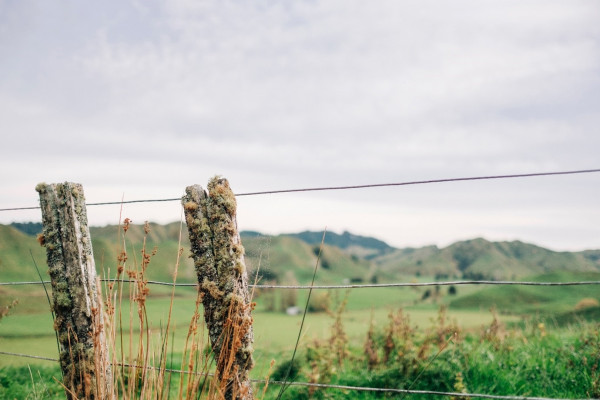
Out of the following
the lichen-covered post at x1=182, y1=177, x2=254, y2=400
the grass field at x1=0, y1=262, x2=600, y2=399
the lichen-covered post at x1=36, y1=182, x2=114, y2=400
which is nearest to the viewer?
the lichen-covered post at x1=182, y1=177, x2=254, y2=400

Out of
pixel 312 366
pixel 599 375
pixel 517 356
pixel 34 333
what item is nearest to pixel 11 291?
pixel 34 333

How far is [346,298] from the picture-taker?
5.40 meters

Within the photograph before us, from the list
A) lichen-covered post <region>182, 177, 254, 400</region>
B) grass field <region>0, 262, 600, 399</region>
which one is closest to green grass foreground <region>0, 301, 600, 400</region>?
grass field <region>0, 262, 600, 399</region>

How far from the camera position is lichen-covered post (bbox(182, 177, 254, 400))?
217 cm

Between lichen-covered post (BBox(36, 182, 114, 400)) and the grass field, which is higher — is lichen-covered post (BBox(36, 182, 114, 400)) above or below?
above

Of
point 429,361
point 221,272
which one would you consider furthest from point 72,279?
point 429,361

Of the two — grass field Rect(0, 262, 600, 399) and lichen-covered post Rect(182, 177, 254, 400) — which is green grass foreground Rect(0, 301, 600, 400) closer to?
grass field Rect(0, 262, 600, 399)

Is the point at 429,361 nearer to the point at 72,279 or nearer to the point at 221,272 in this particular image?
the point at 221,272

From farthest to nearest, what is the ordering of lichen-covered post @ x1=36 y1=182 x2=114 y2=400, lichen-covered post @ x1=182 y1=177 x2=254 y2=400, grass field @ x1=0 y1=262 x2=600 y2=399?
grass field @ x1=0 y1=262 x2=600 y2=399 < lichen-covered post @ x1=36 y1=182 x2=114 y2=400 < lichen-covered post @ x1=182 y1=177 x2=254 y2=400

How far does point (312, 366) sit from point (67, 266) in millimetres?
2928

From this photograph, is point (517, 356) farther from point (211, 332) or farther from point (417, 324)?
point (211, 332)

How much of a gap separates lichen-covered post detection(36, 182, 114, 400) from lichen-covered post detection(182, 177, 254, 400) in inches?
26.9

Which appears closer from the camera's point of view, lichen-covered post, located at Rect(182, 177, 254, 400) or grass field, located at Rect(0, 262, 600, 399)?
lichen-covered post, located at Rect(182, 177, 254, 400)

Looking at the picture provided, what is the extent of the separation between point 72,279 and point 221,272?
3.16ft
